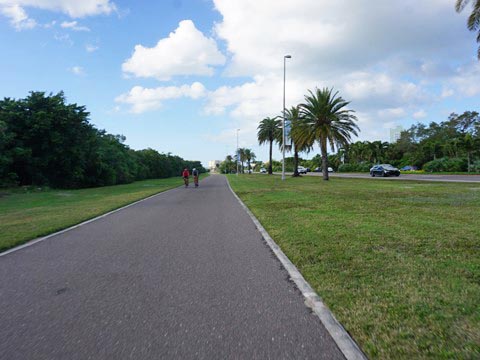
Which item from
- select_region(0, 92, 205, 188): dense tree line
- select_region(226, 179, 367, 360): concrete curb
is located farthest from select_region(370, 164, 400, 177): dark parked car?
select_region(226, 179, 367, 360): concrete curb

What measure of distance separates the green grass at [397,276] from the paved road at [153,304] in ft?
1.48

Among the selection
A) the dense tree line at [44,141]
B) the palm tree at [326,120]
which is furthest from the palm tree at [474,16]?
the dense tree line at [44,141]

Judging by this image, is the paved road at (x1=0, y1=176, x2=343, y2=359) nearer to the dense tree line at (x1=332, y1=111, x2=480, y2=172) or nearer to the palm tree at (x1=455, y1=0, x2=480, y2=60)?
the palm tree at (x1=455, y1=0, x2=480, y2=60)

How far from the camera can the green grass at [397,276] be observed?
2854 mm

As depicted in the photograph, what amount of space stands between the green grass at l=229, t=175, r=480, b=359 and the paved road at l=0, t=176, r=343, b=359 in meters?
0.45

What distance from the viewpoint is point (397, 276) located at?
4.44 metres

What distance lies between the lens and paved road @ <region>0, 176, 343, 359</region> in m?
2.85

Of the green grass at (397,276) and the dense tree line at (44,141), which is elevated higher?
the dense tree line at (44,141)

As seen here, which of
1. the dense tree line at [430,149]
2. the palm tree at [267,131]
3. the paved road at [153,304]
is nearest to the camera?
the paved road at [153,304]

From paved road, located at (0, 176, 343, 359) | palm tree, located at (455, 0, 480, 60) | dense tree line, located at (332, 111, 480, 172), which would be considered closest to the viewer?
paved road, located at (0, 176, 343, 359)

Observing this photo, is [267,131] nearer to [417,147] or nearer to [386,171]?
[386,171]

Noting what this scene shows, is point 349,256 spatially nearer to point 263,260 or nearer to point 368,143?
point 263,260

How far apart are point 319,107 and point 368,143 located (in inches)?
2404

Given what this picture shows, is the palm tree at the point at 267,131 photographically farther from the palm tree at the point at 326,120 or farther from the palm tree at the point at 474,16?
the palm tree at the point at 474,16
